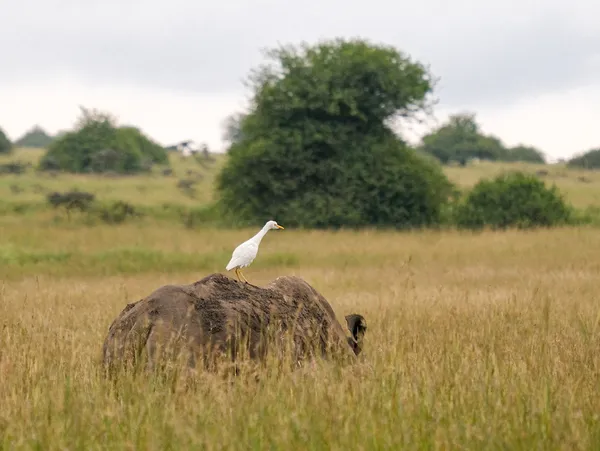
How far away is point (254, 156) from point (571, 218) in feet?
45.1

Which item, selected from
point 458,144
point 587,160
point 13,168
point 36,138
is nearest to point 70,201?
point 13,168

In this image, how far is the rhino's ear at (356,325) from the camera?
26.2 feet

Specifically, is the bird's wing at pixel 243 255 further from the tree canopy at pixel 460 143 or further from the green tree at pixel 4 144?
the tree canopy at pixel 460 143

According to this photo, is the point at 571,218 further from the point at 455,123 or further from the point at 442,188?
the point at 455,123

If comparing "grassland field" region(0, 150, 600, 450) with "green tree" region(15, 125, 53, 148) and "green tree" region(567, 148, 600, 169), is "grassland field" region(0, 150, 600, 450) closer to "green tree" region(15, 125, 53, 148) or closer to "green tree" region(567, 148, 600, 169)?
"green tree" region(567, 148, 600, 169)

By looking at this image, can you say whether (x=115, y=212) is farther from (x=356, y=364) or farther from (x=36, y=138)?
(x=36, y=138)

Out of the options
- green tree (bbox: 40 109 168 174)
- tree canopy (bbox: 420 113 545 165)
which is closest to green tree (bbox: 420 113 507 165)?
tree canopy (bbox: 420 113 545 165)

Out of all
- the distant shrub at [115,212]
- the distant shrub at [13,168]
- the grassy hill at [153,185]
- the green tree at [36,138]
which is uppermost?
the green tree at [36,138]

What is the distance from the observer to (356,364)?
6.71m

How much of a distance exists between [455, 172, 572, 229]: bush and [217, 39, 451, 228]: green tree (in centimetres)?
138

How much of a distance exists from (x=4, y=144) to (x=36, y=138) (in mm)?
70395

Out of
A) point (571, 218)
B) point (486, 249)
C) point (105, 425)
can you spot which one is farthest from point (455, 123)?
point (105, 425)

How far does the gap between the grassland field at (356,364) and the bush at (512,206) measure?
13.3m

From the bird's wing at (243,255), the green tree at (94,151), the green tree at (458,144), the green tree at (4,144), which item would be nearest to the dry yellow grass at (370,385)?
the bird's wing at (243,255)
